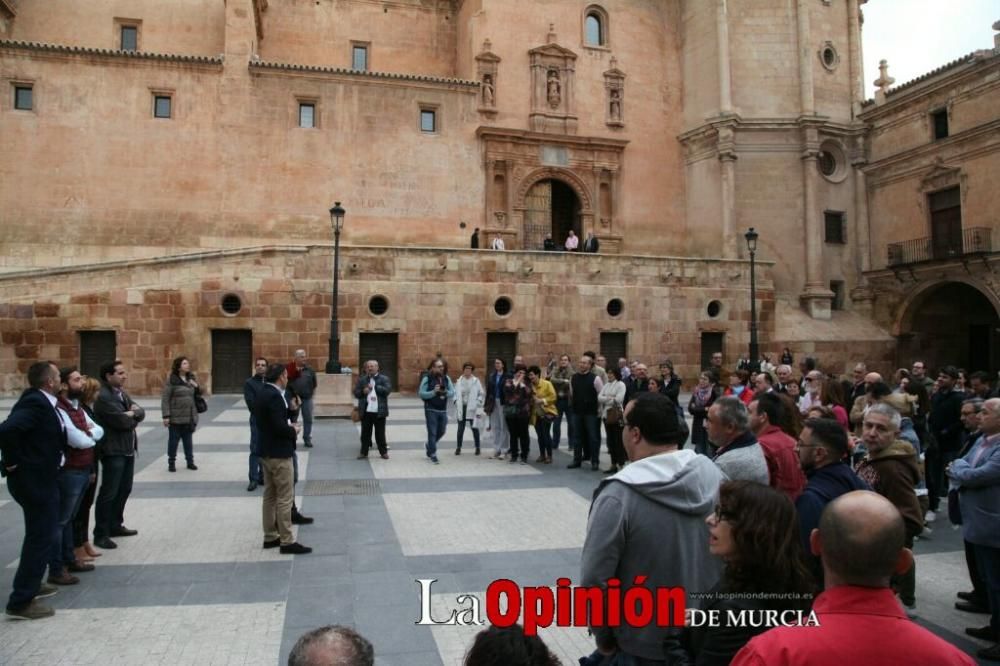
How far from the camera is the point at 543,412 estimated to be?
34.9ft

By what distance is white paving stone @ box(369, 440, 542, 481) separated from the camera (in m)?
9.70

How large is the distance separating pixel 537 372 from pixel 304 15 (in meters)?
24.0

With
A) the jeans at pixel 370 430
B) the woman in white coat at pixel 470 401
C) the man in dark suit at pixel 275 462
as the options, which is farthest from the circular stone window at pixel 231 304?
the man in dark suit at pixel 275 462

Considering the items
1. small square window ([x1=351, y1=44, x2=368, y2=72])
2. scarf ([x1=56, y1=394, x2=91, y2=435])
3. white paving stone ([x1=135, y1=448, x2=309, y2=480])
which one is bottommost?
white paving stone ([x1=135, y1=448, x2=309, y2=480])

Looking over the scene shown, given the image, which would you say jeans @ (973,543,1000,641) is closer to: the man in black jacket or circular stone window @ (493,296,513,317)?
the man in black jacket

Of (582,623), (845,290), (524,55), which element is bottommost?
(582,623)

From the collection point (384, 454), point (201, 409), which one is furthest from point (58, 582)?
point (384, 454)

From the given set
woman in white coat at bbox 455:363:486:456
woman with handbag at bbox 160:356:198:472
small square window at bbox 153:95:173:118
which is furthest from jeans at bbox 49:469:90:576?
small square window at bbox 153:95:173:118

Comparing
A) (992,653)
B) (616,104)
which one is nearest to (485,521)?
(992,653)

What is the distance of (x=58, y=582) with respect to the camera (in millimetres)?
5281

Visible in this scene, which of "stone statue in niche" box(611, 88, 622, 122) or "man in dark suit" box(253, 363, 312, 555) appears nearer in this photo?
"man in dark suit" box(253, 363, 312, 555)

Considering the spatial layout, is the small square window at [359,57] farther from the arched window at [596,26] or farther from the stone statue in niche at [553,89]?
the arched window at [596,26]

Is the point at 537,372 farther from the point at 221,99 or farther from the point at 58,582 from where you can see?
the point at 221,99

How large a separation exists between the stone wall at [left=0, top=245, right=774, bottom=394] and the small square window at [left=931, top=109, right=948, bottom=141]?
7979 mm
